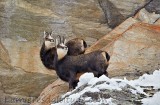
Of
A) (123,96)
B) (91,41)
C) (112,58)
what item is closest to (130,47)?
(112,58)

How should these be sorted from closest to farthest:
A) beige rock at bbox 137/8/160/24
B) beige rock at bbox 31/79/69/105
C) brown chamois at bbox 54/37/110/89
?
brown chamois at bbox 54/37/110/89, beige rock at bbox 31/79/69/105, beige rock at bbox 137/8/160/24

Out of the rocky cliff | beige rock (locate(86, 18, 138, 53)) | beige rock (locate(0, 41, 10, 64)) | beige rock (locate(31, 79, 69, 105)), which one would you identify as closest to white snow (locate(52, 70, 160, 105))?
beige rock (locate(31, 79, 69, 105))

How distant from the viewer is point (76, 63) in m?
9.38

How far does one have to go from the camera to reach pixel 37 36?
12938mm

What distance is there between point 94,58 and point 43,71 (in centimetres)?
384

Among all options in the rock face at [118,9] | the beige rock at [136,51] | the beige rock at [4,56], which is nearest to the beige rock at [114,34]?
the rock face at [118,9]

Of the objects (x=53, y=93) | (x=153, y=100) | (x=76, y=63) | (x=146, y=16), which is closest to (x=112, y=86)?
(x=153, y=100)

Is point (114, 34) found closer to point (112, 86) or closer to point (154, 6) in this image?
point (154, 6)

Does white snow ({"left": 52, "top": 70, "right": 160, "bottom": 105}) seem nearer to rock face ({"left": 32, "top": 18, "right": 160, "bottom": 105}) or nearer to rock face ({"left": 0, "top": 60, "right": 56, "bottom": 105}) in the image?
rock face ({"left": 32, "top": 18, "right": 160, "bottom": 105})

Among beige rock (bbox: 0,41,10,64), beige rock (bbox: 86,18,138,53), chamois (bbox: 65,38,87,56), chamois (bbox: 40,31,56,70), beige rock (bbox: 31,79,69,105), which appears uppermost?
chamois (bbox: 65,38,87,56)

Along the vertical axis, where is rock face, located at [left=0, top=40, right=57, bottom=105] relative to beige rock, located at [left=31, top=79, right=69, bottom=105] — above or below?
below

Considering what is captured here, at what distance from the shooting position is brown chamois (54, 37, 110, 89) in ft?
30.1

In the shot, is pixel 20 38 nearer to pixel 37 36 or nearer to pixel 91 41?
pixel 37 36

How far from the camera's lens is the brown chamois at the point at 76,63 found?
917cm
